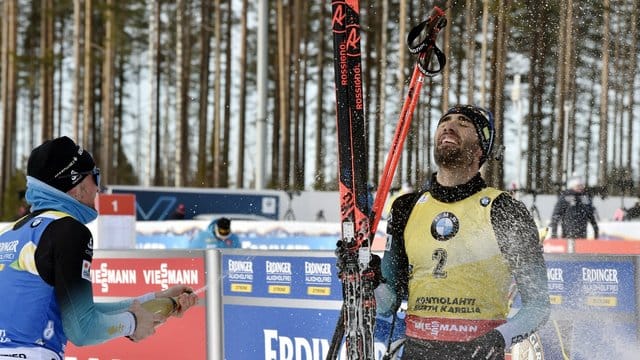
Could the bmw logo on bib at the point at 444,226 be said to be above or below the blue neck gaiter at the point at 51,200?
below

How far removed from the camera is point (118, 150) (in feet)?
163

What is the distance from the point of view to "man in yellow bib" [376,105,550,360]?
3455 millimetres

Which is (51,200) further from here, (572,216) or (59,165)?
(572,216)

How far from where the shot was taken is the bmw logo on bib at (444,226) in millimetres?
3568

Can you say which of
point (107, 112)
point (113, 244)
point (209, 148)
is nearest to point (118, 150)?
point (209, 148)

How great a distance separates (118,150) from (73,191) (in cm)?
4703

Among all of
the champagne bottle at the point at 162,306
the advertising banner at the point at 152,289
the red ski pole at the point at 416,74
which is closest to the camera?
the champagne bottle at the point at 162,306

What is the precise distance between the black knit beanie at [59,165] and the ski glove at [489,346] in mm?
1565

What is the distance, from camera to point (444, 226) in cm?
359

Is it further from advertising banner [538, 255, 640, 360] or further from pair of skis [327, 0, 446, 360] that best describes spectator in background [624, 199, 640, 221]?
pair of skis [327, 0, 446, 360]

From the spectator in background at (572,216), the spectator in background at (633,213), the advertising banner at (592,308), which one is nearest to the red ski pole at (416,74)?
the advertising banner at (592,308)

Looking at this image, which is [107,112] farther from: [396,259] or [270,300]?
[396,259]

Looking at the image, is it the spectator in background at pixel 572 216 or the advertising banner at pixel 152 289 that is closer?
the advertising banner at pixel 152 289

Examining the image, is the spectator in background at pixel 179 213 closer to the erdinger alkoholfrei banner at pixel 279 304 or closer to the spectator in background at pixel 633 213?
the spectator in background at pixel 633 213
